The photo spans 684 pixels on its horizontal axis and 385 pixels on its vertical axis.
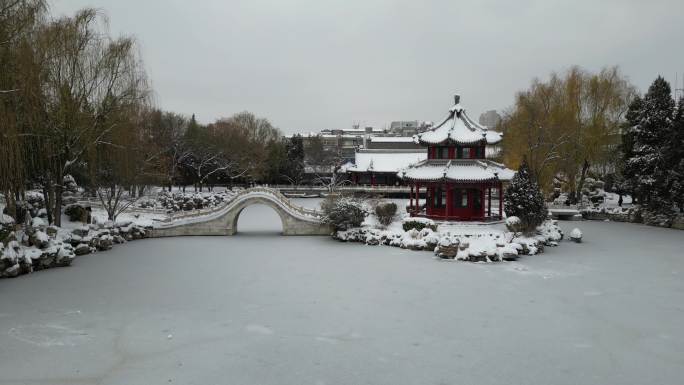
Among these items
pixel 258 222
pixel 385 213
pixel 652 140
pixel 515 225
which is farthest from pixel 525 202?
pixel 258 222

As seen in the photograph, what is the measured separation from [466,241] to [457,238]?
1.75 feet

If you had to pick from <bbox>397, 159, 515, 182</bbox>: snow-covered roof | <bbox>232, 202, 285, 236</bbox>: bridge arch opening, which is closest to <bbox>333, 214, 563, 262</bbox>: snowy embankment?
<bbox>397, 159, 515, 182</bbox>: snow-covered roof

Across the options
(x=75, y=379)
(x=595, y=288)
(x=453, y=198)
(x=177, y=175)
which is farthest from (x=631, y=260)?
(x=177, y=175)

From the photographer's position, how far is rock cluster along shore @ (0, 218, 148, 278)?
54.2 feet

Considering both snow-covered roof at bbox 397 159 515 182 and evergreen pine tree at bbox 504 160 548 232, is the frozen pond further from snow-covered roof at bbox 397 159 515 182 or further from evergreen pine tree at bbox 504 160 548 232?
snow-covered roof at bbox 397 159 515 182

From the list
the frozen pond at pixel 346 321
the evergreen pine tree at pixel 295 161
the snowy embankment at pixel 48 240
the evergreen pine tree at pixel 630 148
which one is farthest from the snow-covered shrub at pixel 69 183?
the evergreen pine tree at pixel 630 148

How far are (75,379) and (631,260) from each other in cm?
1997

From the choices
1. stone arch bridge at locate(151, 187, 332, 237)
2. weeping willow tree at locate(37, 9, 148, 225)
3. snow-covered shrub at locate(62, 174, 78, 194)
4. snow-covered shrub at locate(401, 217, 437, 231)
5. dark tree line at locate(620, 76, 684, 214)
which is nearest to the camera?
weeping willow tree at locate(37, 9, 148, 225)

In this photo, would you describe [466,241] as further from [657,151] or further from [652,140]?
[652,140]

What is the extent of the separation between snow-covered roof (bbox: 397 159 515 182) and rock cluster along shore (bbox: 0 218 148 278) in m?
16.3

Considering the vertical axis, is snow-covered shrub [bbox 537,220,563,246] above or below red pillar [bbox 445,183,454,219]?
below

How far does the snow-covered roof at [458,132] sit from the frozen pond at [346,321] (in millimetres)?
8628

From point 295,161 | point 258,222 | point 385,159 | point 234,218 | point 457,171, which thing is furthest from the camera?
point 295,161

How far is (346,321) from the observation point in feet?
39.9
